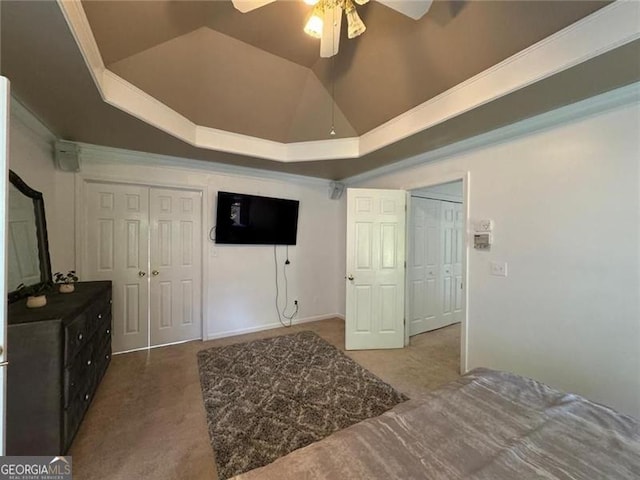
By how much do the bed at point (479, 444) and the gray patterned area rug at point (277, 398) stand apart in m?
0.95

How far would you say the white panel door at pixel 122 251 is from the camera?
2871mm

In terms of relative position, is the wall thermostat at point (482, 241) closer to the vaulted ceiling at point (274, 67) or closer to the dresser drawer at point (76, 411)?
the vaulted ceiling at point (274, 67)

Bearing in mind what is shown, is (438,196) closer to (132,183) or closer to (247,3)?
(247,3)

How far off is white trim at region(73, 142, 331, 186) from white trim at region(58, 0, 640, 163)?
0.55 meters

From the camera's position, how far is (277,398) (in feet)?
6.97

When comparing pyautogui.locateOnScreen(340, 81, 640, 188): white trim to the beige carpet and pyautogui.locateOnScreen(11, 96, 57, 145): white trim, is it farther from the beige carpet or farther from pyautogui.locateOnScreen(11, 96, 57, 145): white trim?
pyautogui.locateOnScreen(11, 96, 57, 145): white trim

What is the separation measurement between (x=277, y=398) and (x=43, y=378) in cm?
148

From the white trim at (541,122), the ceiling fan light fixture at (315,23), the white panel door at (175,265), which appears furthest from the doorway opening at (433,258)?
the white panel door at (175,265)

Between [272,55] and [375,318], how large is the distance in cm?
305

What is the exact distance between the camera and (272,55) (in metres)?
2.33

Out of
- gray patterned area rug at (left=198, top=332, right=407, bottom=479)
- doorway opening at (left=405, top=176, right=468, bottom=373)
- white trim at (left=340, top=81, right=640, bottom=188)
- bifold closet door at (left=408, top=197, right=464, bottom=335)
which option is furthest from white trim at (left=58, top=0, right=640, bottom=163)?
gray patterned area rug at (left=198, top=332, right=407, bottom=479)

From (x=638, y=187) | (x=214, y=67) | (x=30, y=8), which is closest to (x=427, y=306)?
(x=638, y=187)

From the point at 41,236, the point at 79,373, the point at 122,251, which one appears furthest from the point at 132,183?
the point at 79,373

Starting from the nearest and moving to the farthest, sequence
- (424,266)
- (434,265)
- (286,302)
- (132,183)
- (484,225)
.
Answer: (484,225) → (132,183) → (424,266) → (434,265) → (286,302)
